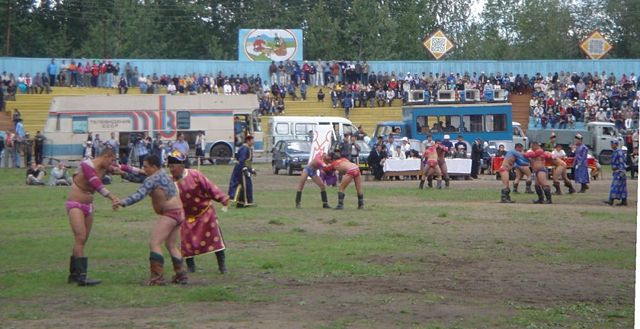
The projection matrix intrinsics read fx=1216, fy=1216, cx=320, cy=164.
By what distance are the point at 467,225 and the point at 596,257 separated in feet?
17.1

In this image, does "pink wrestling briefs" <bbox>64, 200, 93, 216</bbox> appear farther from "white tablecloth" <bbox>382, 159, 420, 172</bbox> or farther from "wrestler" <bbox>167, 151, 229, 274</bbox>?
"white tablecloth" <bbox>382, 159, 420, 172</bbox>

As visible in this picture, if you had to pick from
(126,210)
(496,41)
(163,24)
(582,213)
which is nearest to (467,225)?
(582,213)

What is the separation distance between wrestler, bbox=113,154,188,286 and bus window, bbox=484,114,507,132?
118 ft

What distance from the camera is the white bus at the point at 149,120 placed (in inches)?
1986

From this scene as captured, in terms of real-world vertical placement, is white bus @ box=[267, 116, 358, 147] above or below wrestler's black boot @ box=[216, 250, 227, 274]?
above

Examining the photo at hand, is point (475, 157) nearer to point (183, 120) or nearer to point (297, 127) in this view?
point (297, 127)

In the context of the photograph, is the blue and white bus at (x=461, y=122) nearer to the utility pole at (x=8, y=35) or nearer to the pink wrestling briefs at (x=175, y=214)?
the utility pole at (x=8, y=35)

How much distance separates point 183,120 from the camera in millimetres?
51812

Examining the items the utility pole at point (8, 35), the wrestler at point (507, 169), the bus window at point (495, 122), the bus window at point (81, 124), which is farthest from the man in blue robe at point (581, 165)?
the utility pole at point (8, 35)

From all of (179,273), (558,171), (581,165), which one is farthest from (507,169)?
(179,273)

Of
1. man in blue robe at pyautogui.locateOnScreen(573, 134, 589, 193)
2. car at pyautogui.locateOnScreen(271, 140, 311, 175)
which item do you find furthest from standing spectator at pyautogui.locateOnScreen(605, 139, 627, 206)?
car at pyautogui.locateOnScreen(271, 140, 311, 175)

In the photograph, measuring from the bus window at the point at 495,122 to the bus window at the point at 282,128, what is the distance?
8.66 metres

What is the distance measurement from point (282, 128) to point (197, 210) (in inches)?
1479

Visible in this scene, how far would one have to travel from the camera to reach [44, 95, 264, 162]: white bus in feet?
165
